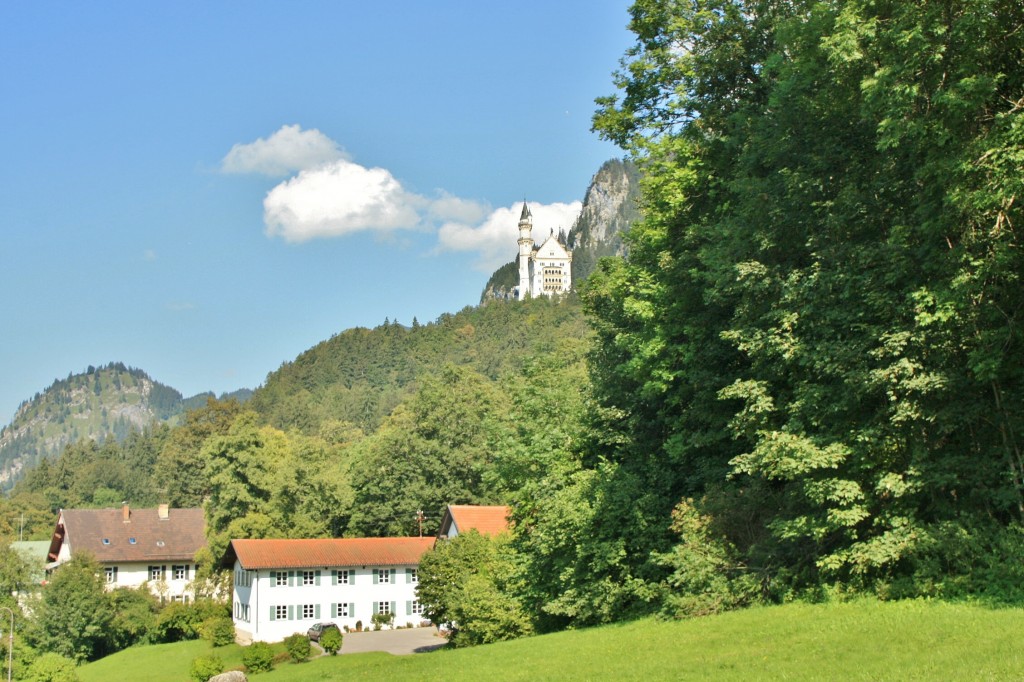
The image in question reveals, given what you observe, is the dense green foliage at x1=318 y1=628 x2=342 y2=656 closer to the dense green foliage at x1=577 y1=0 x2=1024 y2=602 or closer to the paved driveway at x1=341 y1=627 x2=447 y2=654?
the paved driveway at x1=341 y1=627 x2=447 y2=654

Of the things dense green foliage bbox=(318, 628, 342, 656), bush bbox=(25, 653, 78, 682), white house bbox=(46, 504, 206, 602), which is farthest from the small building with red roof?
white house bbox=(46, 504, 206, 602)

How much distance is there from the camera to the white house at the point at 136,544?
7219 cm

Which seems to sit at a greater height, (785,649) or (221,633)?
(785,649)

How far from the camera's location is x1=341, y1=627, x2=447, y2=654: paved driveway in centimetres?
4553

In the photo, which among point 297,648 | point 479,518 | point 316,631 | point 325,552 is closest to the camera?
point 297,648

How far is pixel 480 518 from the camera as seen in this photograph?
52.5 meters

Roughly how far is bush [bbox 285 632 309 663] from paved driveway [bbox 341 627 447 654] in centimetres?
377

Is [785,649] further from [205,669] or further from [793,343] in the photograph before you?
[205,669]

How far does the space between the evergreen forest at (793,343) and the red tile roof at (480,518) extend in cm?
1101

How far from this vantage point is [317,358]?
7323 inches

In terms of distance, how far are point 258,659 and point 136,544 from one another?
40.4 m

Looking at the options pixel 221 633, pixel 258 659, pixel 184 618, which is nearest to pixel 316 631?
pixel 221 633

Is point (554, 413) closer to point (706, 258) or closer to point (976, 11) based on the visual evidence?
point (706, 258)

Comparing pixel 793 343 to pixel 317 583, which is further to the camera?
pixel 317 583
